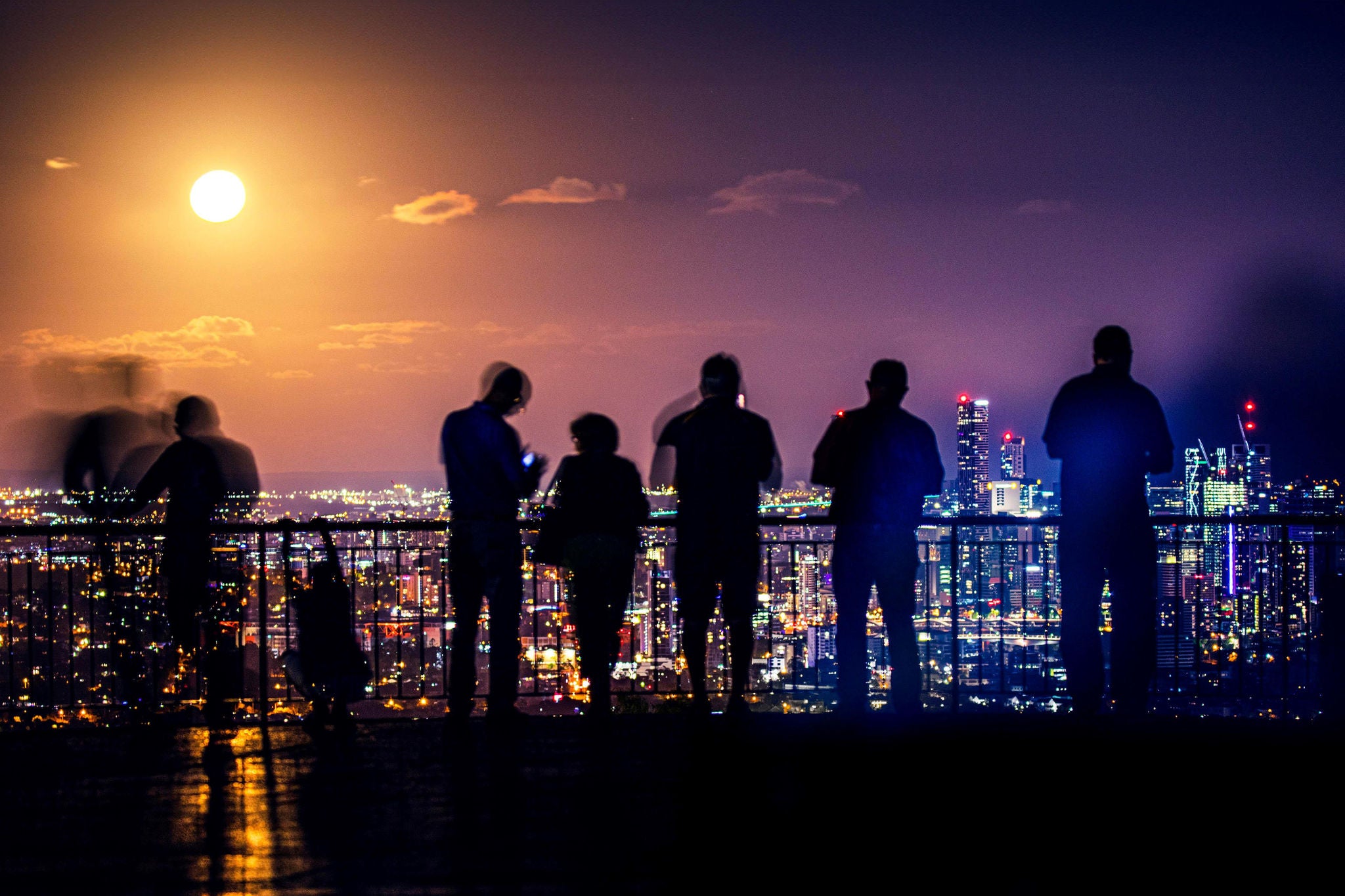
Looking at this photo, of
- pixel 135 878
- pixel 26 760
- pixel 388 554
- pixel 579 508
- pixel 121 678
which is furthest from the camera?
pixel 388 554

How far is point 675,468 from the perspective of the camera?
6.63 metres

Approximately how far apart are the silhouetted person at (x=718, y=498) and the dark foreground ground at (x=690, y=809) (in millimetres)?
703

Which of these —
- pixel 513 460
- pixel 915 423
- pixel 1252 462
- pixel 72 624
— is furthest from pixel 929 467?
pixel 72 624

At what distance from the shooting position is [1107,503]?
21.3ft

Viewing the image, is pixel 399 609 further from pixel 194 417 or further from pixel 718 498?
pixel 718 498

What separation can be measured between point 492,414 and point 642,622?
2383 millimetres

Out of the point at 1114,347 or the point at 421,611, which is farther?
the point at 421,611

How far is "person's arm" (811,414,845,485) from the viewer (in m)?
6.59

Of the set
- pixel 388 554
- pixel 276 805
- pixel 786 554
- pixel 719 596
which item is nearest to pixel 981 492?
pixel 786 554

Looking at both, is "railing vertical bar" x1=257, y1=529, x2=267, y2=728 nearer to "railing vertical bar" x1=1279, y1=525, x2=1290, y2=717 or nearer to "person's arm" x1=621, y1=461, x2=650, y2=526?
"person's arm" x1=621, y1=461, x2=650, y2=526

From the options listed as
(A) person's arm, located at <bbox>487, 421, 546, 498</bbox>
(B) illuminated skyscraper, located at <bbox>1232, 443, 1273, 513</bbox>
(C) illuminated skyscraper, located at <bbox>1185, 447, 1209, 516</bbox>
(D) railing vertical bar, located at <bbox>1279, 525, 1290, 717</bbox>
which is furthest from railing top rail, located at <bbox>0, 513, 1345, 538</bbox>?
(C) illuminated skyscraper, located at <bbox>1185, 447, 1209, 516</bbox>

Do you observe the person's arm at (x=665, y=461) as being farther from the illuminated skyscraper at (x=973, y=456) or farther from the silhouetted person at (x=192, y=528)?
the silhouetted person at (x=192, y=528)

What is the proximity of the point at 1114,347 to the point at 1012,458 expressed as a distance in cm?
293

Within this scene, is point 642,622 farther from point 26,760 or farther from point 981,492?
point 26,760
